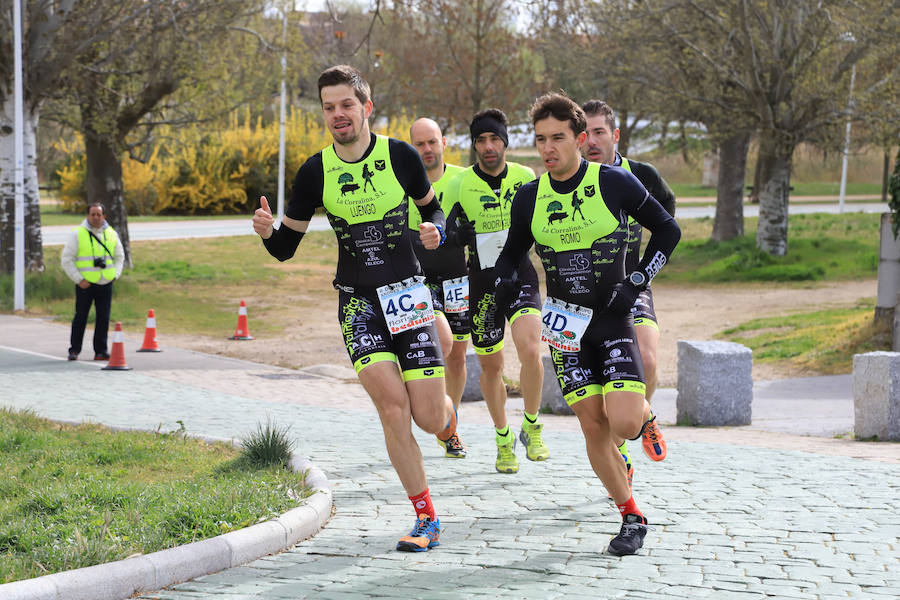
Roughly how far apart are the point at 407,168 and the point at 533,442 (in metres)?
2.66

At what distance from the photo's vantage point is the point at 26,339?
15.8m

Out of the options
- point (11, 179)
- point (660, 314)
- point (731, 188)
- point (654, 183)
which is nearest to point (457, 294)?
point (654, 183)

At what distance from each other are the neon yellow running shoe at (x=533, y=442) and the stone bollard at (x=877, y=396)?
124 inches

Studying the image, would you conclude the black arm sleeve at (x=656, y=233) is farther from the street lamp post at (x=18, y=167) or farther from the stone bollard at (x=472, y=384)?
the street lamp post at (x=18, y=167)

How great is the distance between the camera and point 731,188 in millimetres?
30797

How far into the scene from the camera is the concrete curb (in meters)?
4.60

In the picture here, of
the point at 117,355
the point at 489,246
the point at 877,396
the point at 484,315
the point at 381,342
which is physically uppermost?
the point at 489,246

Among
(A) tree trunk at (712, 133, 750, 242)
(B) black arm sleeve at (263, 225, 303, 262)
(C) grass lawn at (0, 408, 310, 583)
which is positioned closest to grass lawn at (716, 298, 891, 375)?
(C) grass lawn at (0, 408, 310, 583)

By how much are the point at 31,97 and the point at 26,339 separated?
261 inches

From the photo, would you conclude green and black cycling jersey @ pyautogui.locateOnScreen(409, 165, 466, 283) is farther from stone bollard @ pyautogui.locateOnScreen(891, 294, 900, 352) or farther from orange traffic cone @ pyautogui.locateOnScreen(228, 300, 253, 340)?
orange traffic cone @ pyautogui.locateOnScreen(228, 300, 253, 340)

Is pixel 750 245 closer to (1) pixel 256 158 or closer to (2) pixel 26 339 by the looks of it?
(2) pixel 26 339

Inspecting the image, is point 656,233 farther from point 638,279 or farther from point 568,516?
point 568,516

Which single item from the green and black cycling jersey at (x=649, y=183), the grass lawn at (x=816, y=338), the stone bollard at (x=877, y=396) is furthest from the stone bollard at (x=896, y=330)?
the green and black cycling jersey at (x=649, y=183)

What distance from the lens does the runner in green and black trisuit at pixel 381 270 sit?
229 inches
